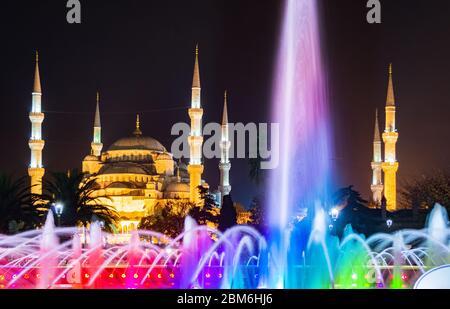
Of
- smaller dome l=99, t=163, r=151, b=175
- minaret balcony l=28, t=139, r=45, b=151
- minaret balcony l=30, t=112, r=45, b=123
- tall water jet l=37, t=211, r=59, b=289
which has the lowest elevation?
tall water jet l=37, t=211, r=59, b=289

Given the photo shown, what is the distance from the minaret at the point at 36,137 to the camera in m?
58.7

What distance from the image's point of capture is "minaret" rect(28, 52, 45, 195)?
58.7 meters

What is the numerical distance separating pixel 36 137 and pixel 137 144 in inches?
934

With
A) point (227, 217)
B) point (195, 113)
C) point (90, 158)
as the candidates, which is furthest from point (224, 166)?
point (227, 217)

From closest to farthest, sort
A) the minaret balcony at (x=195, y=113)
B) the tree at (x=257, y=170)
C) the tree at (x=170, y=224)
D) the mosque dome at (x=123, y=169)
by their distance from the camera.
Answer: the tree at (x=170, y=224)
the tree at (x=257, y=170)
the minaret balcony at (x=195, y=113)
the mosque dome at (x=123, y=169)

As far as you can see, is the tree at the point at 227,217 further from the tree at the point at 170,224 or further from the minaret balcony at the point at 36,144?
the minaret balcony at the point at 36,144

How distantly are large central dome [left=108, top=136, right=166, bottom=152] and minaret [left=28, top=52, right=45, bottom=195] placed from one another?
22.8 metres

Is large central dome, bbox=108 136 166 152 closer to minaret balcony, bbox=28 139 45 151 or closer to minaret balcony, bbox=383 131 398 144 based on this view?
minaret balcony, bbox=28 139 45 151

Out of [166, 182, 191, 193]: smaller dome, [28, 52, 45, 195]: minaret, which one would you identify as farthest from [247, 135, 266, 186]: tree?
[166, 182, 191, 193]: smaller dome

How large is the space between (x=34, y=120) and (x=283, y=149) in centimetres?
3770

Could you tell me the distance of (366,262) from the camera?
23.5 meters

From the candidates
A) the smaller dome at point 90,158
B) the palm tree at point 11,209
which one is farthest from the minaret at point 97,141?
the palm tree at point 11,209

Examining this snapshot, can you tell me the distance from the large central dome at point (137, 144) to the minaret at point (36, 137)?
22842 millimetres
